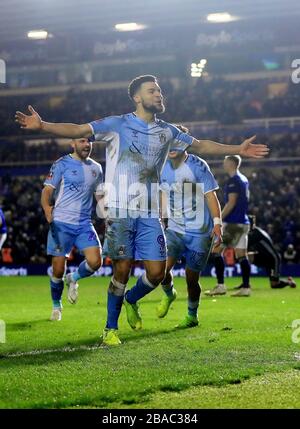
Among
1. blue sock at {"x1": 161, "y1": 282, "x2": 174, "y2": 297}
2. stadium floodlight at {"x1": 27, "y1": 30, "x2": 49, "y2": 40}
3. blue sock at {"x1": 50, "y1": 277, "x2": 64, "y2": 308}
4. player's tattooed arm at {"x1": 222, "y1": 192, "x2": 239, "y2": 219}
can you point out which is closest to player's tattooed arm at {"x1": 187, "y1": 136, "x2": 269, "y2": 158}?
blue sock at {"x1": 161, "y1": 282, "x2": 174, "y2": 297}

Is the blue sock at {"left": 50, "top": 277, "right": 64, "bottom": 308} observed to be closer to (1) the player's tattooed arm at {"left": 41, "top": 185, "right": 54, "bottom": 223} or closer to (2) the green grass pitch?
(2) the green grass pitch

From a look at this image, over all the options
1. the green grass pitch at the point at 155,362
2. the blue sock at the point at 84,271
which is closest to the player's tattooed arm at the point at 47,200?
the blue sock at the point at 84,271

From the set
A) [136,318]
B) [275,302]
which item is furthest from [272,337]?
[275,302]

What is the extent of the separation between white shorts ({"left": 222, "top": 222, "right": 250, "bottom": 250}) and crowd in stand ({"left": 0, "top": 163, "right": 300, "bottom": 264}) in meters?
9.50

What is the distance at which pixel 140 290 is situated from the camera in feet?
26.9

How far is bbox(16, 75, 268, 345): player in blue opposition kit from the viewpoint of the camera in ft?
25.3

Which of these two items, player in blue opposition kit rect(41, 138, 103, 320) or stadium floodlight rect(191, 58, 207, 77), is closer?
player in blue opposition kit rect(41, 138, 103, 320)

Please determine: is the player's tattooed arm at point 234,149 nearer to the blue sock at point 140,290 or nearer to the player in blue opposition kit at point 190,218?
the player in blue opposition kit at point 190,218

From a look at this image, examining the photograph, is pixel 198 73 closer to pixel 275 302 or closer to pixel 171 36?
pixel 171 36

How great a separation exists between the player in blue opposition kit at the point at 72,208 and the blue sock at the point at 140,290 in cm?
185

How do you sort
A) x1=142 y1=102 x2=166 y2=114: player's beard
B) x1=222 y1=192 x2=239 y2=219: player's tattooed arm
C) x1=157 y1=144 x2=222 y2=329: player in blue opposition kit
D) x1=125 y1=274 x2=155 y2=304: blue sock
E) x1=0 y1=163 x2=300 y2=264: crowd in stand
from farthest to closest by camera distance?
x1=0 y1=163 x2=300 y2=264: crowd in stand → x1=222 y1=192 x2=239 y2=219: player's tattooed arm → x1=157 y1=144 x2=222 y2=329: player in blue opposition kit → x1=125 y1=274 x2=155 y2=304: blue sock → x1=142 y1=102 x2=166 y2=114: player's beard

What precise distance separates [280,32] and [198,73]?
4.29 meters

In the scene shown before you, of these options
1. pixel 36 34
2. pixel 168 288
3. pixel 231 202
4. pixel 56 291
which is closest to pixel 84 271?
pixel 56 291

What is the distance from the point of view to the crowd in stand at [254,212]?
2530 centimetres
